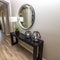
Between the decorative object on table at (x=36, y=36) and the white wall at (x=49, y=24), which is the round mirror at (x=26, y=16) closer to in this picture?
the white wall at (x=49, y=24)

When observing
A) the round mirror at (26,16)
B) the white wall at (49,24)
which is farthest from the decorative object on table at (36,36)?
the round mirror at (26,16)

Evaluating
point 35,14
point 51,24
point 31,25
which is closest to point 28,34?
point 31,25

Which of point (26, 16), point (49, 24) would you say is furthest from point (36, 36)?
point (26, 16)

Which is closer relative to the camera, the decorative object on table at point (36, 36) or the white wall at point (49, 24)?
the white wall at point (49, 24)

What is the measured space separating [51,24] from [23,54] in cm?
150

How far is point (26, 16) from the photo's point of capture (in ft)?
8.48

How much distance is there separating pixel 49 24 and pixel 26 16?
1058 mm

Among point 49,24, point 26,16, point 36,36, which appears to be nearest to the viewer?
point 49,24

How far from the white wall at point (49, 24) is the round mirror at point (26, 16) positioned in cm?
16

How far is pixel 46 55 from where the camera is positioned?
210 cm

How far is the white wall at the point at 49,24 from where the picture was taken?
1695 millimetres

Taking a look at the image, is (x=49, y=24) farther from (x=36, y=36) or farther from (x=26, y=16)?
(x=26, y=16)

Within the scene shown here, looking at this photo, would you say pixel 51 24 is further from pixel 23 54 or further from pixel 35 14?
pixel 23 54

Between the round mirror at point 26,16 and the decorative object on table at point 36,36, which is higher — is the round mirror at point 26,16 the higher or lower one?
the higher one
